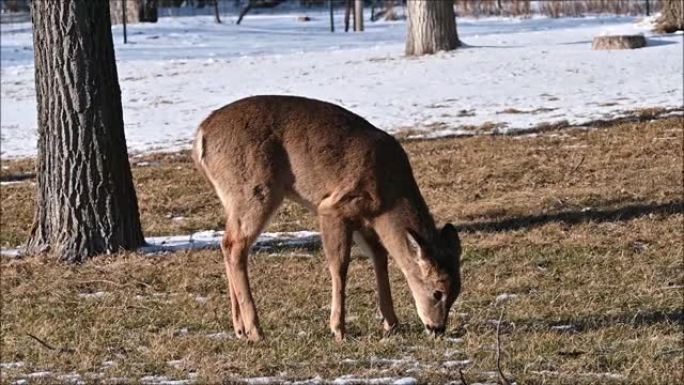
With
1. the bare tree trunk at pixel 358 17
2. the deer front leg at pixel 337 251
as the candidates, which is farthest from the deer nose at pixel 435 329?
the bare tree trunk at pixel 358 17

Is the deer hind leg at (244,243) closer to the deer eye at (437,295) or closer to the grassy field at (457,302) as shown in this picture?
the grassy field at (457,302)

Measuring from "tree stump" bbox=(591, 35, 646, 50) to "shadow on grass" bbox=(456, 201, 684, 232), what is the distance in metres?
13.2

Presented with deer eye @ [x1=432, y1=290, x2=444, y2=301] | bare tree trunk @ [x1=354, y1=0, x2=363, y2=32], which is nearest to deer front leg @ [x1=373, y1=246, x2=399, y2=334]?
deer eye @ [x1=432, y1=290, x2=444, y2=301]

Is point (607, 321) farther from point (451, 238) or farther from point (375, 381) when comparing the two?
point (375, 381)

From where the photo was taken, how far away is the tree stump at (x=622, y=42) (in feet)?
78.0

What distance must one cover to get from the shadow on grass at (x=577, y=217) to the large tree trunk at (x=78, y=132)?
9.16 ft

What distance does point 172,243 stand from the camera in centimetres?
1066

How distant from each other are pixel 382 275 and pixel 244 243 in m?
0.79

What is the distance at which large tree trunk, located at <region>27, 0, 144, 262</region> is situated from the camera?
32.3 ft

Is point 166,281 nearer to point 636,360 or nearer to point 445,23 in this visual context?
point 636,360

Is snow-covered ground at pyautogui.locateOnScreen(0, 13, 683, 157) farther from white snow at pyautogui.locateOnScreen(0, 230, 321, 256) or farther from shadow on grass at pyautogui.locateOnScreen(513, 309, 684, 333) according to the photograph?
shadow on grass at pyautogui.locateOnScreen(513, 309, 684, 333)

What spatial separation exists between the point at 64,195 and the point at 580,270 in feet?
12.5

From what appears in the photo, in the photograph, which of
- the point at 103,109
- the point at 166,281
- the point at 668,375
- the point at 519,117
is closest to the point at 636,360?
the point at 668,375

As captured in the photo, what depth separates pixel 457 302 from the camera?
8273 millimetres
